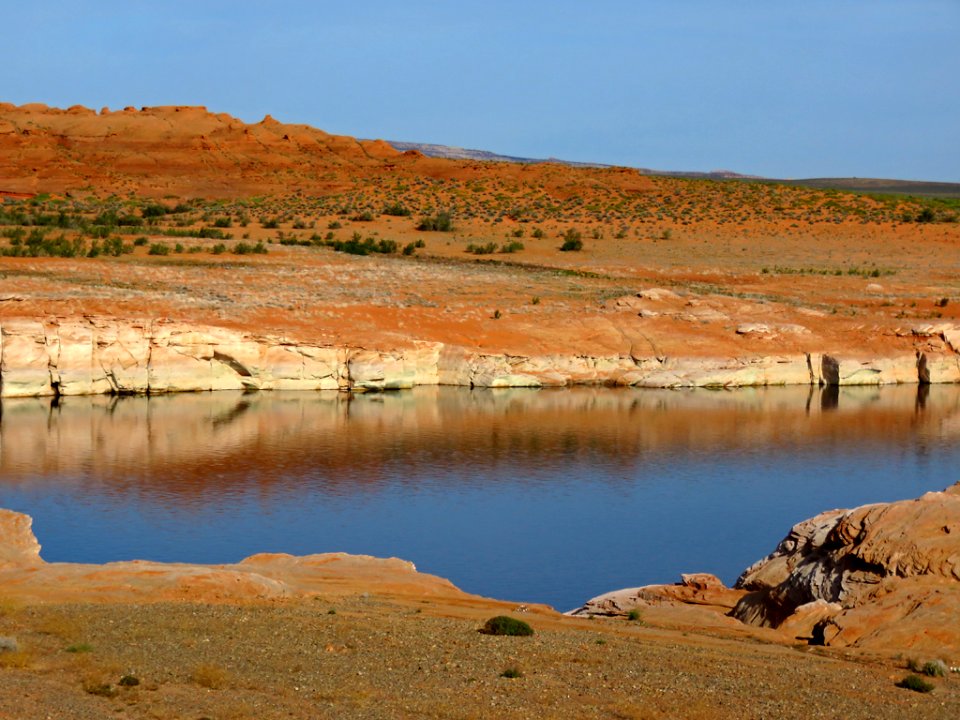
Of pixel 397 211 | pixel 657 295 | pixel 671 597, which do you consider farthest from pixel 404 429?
pixel 397 211

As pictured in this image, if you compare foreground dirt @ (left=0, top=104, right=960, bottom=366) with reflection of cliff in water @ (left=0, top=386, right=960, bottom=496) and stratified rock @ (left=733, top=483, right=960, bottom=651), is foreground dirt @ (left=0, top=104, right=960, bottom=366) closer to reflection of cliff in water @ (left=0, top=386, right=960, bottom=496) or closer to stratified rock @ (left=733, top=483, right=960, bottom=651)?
reflection of cliff in water @ (left=0, top=386, right=960, bottom=496)

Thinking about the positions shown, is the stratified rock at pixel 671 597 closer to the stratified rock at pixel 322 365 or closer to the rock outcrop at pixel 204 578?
the rock outcrop at pixel 204 578

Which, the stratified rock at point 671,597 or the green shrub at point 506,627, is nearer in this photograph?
the green shrub at point 506,627

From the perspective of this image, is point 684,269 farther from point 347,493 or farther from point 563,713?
point 563,713

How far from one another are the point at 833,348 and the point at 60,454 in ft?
85.9

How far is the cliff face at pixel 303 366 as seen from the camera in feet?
119

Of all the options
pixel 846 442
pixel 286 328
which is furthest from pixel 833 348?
pixel 286 328

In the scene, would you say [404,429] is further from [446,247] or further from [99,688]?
[446,247]

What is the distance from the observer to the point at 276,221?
217 ft

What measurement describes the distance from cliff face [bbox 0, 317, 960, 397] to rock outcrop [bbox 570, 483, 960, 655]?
22260 millimetres

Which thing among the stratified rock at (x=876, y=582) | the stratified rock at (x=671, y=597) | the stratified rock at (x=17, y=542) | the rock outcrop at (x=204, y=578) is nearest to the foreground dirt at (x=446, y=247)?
the stratified rock at (x=17, y=542)

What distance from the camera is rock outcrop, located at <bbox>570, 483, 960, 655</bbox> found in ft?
47.2

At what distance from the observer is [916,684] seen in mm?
12211

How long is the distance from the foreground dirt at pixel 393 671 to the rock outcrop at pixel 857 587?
2.75ft
